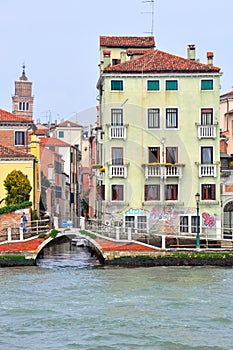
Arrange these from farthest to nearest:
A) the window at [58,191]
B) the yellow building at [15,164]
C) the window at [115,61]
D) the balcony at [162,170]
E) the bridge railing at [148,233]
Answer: the window at [58,191], the window at [115,61], the yellow building at [15,164], the balcony at [162,170], the bridge railing at [148,233]

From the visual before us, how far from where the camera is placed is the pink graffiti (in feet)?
146

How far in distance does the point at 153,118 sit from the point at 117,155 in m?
2.59

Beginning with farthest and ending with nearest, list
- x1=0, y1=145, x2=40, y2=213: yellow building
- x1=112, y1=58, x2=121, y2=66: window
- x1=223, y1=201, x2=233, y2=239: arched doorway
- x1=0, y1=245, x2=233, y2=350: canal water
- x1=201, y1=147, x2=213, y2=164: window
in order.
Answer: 1. x1=112, y1=58, x2=121, y2=66: window
2. x1=223, y1=201, x2=233, y2=239: arched doorway
3. x1=0, y1=145, x2=40, y2=213: yellow building
4. x1=201, y1=147, x2=213, y2=164: window
5. x1=0, y1=245, x2=233, y2=350: canal water

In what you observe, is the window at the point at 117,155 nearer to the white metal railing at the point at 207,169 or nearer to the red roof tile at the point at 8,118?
the white metal railing at the point at 207,169

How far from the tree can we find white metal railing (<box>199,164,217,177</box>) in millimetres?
8640

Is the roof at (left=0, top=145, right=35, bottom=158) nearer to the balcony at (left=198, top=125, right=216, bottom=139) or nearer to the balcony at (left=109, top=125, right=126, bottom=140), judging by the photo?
the balcony at (left=109, top=125, right=126, bottom=140)

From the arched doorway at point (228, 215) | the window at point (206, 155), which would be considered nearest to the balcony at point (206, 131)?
the window at point (206, 155)

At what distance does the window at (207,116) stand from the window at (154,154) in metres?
2.69

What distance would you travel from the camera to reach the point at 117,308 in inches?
1054

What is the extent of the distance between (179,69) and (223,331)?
2307 centimetres

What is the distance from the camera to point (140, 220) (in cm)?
4425

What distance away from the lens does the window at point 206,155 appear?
147 ft

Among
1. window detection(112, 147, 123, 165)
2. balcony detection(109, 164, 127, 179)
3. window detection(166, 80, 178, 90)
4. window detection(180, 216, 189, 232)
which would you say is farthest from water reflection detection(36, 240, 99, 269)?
window detection(166, 80, 178, 90)

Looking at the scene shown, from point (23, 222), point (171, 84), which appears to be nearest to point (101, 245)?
point (23, 222)
